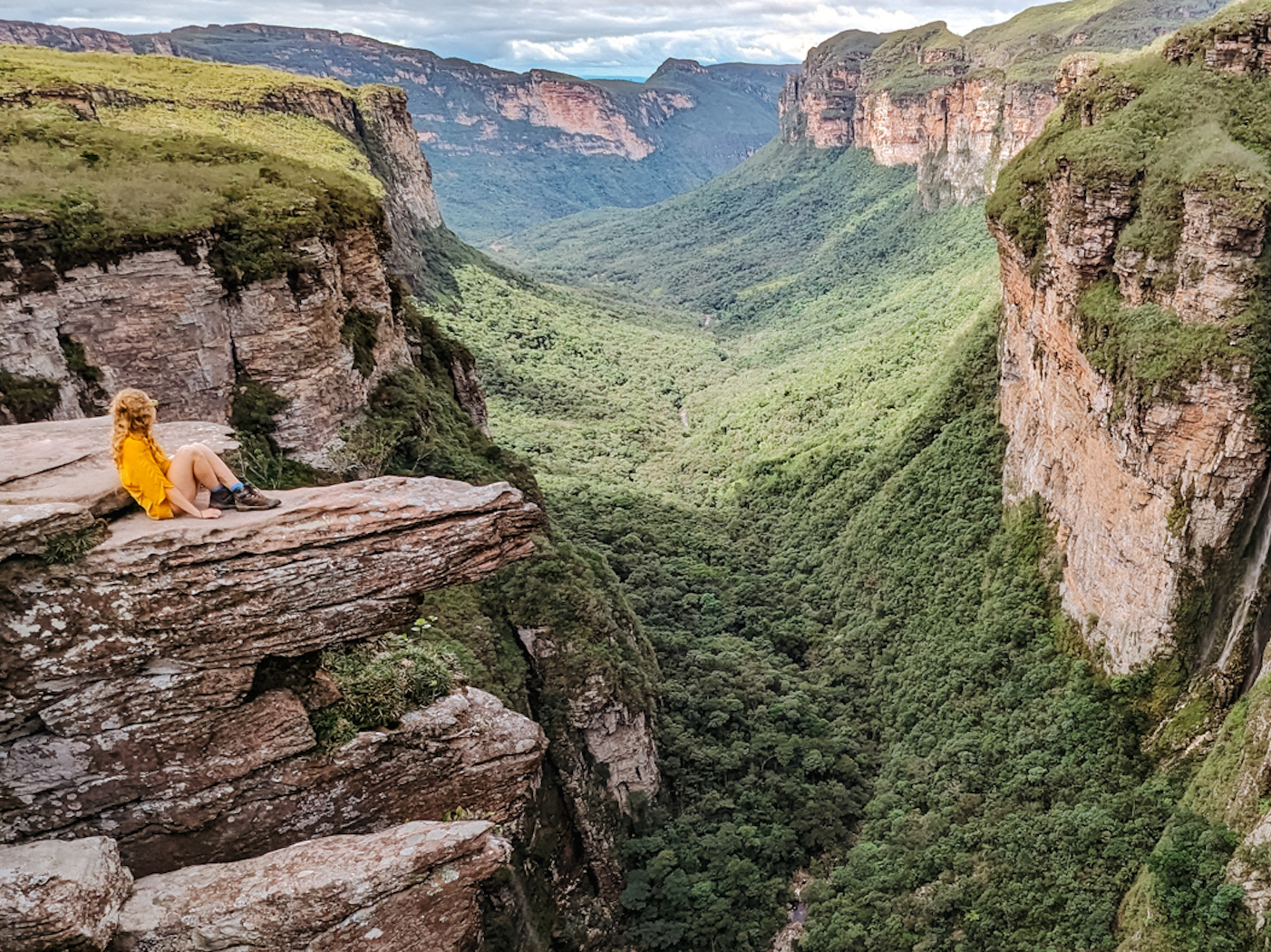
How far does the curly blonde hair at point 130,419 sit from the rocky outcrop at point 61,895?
4.77m

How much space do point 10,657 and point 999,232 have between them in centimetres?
4365

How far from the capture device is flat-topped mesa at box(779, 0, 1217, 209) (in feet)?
336

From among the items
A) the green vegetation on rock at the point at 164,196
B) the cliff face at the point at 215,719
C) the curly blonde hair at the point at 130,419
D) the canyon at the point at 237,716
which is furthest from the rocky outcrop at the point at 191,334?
the curly blonde hair at the point at 130,419

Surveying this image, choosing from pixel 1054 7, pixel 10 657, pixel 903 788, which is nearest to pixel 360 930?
pixel 10 657

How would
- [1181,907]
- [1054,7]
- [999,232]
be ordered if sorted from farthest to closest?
[1054,7], [999,232], [1181,907]

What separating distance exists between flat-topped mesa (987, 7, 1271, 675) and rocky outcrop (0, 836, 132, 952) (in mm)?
29243

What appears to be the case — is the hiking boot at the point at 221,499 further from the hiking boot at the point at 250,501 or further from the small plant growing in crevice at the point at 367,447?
the small plant growing in crevice at the point at 367,447

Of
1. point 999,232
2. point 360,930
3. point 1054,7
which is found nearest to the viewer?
point 360,930

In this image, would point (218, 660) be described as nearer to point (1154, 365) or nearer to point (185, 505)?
point (185, 505)

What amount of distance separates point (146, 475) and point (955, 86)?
123617 millimetres

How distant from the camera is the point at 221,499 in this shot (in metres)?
11.8

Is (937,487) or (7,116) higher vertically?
(7,116)

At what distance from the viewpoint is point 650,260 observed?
524 ft

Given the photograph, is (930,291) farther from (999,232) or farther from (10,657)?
(10,657)
